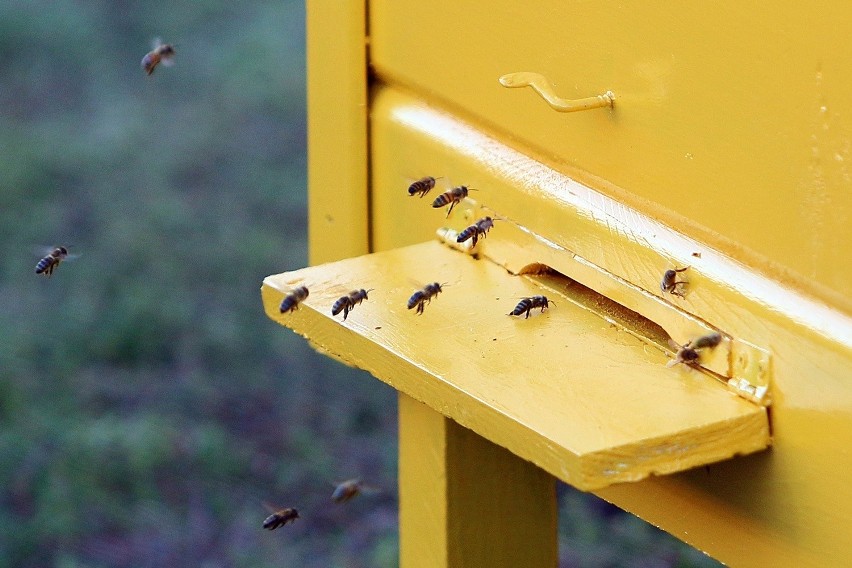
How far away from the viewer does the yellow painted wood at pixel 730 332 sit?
1.34 m

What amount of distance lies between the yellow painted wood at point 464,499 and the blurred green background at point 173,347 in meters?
1.66

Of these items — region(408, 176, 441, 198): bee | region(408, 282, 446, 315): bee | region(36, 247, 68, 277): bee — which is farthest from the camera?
region(36, 247, 68, 277): bee

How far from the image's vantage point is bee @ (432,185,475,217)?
73.6 inches

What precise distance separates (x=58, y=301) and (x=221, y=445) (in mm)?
1123

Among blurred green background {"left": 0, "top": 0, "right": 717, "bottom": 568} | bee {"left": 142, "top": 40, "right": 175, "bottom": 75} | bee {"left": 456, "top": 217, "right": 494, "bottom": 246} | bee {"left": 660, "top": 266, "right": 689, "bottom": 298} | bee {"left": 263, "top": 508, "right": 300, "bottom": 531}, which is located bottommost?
blurred green background {"left": 0, "top": 0, "right": 717, "bottom": 568}

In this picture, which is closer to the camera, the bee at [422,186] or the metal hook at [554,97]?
the metal hook at [554,97]

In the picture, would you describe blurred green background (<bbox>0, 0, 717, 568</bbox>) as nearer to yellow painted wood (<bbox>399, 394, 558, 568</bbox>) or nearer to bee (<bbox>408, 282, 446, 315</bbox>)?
yellow painted wood (<bbox>399, 394, 558, 568</bbox>)

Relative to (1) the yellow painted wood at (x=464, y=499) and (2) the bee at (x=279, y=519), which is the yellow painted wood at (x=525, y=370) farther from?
(2) the bee at (x=279, y=519)

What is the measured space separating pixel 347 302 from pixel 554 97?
1.19 ft

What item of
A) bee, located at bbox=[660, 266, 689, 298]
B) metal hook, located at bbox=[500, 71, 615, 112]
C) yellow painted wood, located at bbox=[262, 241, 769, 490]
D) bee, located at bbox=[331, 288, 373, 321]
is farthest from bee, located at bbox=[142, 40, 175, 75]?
bee, located at bbox=[660, 266, 689, 298]

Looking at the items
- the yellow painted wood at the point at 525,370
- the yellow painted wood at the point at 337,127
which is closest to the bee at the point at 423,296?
the yellow painted wood at the point at 525,370

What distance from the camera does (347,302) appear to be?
168 cm

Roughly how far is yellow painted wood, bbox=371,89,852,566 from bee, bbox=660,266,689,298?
0.04 feet

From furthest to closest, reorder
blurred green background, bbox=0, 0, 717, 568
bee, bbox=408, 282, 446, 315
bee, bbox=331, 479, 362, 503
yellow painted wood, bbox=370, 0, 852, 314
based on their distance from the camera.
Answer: blurred green background, bbox=0, 0, 717, 568 < bee, bbox=331, 479, 362, 503 < bee, bbox=408, 282, 446, 315 < yellow painted wood, bbox=370, 0, 852, 314
